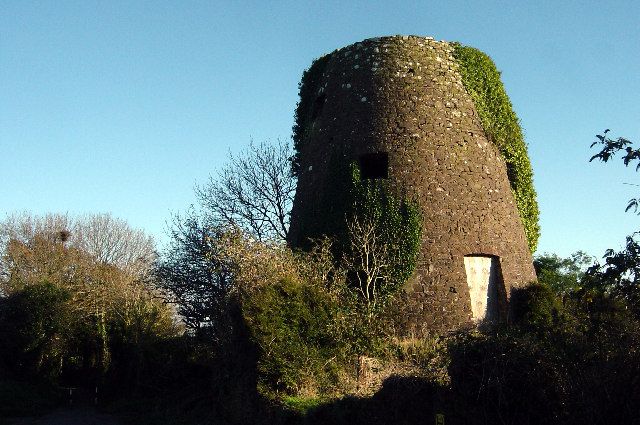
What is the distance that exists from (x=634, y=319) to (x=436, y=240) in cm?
837

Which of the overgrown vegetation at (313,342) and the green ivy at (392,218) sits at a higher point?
the green ivy at (392,218)

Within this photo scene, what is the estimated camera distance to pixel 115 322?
2119cm

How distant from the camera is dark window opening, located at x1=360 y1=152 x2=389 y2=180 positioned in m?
16.4

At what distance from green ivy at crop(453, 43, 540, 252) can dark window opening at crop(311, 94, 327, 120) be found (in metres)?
3.98

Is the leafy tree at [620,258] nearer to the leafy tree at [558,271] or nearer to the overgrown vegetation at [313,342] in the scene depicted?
the overgrown vegetation at [313,342]

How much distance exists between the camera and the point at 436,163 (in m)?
16.0

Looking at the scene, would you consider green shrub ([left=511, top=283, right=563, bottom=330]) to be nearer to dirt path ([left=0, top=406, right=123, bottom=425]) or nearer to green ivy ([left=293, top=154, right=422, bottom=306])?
green ivy ([left=293, top=154, right=422, bottom=306])

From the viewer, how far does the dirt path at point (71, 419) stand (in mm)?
16625

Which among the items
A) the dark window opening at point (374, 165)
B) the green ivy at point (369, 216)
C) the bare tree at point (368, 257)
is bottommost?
the bare tree at point (368, 257)

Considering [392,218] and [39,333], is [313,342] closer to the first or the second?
[392,218]

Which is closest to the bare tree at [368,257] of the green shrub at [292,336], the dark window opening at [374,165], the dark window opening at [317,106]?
the dark window opening at [374,165]

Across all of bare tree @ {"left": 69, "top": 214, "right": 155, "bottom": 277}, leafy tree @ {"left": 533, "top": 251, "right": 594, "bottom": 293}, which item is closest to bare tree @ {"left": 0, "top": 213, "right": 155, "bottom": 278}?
bare tree @ {"left": 69, "top": 214, "right": 155, "bottom": 277}

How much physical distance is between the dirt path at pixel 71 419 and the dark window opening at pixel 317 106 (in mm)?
10078

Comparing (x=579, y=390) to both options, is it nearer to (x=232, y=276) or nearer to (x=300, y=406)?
(x=300, y=406)
